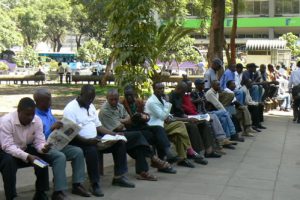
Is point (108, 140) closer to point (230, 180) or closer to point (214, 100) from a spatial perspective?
point (230, 180)

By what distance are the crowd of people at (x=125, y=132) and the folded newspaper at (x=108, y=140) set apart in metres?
0.04

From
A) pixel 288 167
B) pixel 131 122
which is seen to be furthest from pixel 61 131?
pixel 288 167

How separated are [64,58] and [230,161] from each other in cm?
5753

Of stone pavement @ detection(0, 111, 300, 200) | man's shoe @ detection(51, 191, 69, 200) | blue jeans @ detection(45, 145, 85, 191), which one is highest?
blue jeans @ detection(45, 145, 85, 191)

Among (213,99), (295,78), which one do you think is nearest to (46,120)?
(213,99)

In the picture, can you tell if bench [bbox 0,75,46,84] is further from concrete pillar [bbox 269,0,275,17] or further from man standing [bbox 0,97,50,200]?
concrete pillar [bbox 269,0,275,17]

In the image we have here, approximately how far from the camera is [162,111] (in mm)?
7480

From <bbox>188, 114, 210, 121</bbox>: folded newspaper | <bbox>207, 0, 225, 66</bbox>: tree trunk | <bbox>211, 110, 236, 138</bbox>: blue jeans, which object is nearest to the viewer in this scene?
<bbox>188, 114, 210, 121</bbox>: folded newspaper

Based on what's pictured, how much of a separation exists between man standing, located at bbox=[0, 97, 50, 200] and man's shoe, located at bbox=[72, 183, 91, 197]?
1.46ft

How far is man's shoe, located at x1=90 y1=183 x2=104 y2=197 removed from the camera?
5.92 metres

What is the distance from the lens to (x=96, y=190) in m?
5.95

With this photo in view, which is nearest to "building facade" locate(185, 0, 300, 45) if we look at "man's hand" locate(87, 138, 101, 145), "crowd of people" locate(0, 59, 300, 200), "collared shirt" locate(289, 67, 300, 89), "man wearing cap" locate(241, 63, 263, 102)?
"collared shirt" locate(289, 67, 300, 89)

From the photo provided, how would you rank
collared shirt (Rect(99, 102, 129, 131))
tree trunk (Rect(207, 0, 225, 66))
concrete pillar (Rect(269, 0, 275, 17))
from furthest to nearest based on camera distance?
concrete pillar (Rect(269, 0, 275, 17)) < tree trunk (Rect(207, 0, 225, 66)) < collared shirt (Rect(99, 102, 129, 131))

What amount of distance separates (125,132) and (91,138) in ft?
2.67
